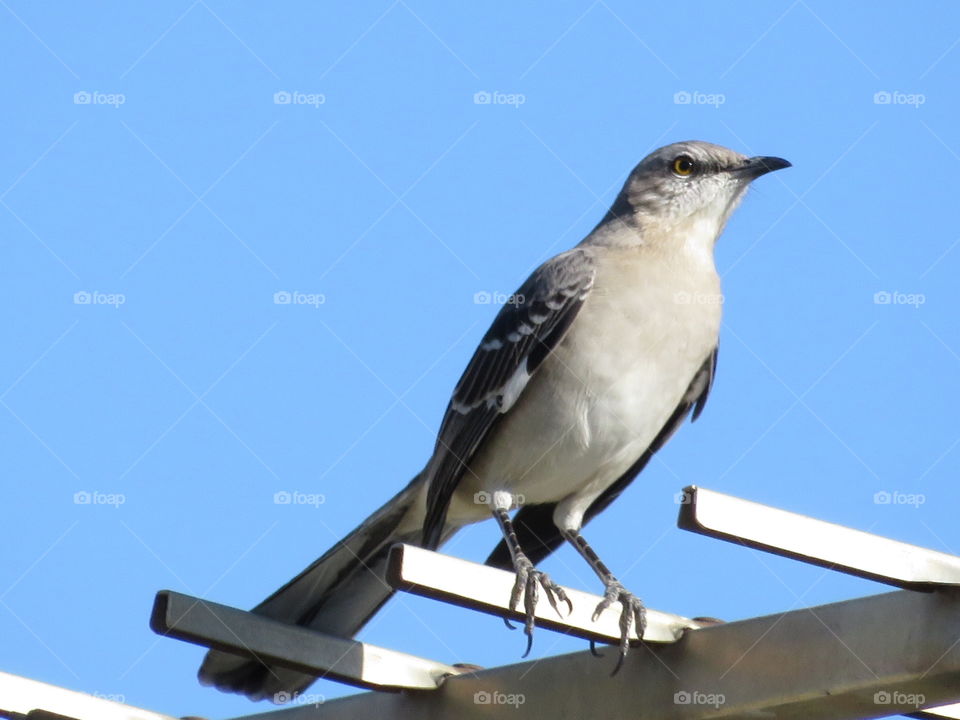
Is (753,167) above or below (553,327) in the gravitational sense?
above

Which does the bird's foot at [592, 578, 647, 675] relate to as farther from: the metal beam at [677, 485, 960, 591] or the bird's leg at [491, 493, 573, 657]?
the metal beam at [677, 485, 960, 591]

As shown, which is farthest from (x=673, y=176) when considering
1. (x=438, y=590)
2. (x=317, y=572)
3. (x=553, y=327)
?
(x=438, y=590)

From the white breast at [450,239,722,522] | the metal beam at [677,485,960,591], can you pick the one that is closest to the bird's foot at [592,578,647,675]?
the metal beam at [677,485,960,591]

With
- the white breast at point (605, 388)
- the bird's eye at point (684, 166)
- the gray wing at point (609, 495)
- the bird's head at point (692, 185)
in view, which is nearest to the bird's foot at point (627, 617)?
the white breast at point (605, 388)

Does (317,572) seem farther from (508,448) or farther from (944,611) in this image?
(944,611)

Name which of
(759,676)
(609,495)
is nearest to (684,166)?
(609,495)

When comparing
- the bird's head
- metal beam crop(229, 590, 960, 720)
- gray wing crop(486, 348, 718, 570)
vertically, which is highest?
the bird's head

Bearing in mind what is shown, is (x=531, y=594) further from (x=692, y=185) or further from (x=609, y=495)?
(x=692, y=185)
